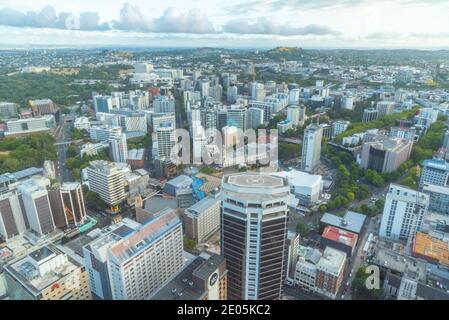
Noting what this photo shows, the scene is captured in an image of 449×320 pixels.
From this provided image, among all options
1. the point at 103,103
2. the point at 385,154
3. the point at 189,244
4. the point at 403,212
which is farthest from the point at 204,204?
the point at 103,103

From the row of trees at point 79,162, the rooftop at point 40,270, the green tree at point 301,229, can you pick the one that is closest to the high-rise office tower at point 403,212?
the green tree at point 301,229

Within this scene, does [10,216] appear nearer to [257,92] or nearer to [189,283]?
[189,283]

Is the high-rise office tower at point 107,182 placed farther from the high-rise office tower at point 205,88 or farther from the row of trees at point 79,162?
the high-rise office tower at point 205,88

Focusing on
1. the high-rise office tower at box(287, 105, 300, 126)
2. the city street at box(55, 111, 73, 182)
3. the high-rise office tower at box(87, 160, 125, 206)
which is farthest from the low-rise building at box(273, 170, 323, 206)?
the city street at box(55, 111, 73, 182)

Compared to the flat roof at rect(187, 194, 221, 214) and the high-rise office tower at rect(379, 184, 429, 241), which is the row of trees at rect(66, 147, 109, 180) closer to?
the flat roof at rect(187, 194, 221, 214)

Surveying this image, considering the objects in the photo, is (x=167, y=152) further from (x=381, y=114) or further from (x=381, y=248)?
(x=381, y=114)
